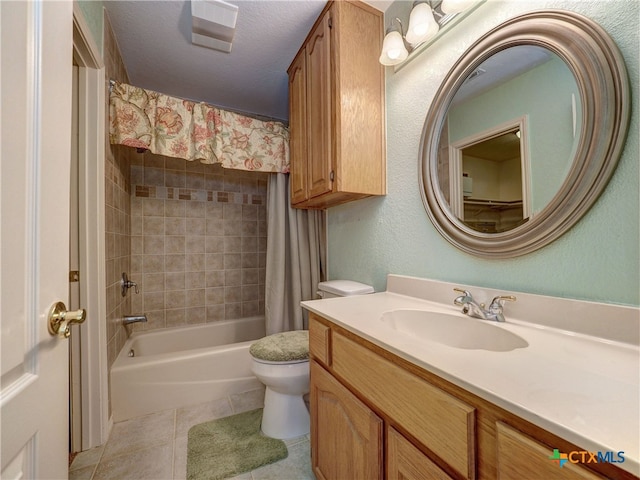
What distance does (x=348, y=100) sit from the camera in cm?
136

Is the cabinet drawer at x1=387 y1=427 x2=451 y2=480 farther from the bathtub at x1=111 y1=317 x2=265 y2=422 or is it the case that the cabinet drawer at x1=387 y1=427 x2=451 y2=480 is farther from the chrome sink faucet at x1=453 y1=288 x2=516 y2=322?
the bathtub at x1=111 y1=317 x2=265 y2=422

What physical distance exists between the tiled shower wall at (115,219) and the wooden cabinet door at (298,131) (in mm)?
1070

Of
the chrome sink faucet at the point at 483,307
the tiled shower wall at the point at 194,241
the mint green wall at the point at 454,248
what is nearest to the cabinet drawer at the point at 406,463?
the chrome sink faucet at the point at 483,307

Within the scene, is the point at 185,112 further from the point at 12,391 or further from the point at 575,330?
the point at 575,330

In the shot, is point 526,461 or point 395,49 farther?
point 395,49

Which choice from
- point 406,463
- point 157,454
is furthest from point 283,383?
point 406,463

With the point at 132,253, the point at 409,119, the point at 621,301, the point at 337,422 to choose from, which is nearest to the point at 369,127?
the point at 409,119

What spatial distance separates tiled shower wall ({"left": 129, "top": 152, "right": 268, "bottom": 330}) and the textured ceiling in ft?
2.08

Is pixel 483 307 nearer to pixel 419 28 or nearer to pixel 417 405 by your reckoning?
pixel 417 405

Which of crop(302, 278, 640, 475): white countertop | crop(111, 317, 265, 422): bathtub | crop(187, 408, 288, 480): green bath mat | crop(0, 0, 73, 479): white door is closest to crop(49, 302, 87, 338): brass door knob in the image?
crop(0, 0, 73, 479): white door

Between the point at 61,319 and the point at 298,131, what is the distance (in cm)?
161

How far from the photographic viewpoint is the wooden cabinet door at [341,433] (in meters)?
0.75

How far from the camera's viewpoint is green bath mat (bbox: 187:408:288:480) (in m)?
1.22

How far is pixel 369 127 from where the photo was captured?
1420 millimetres
